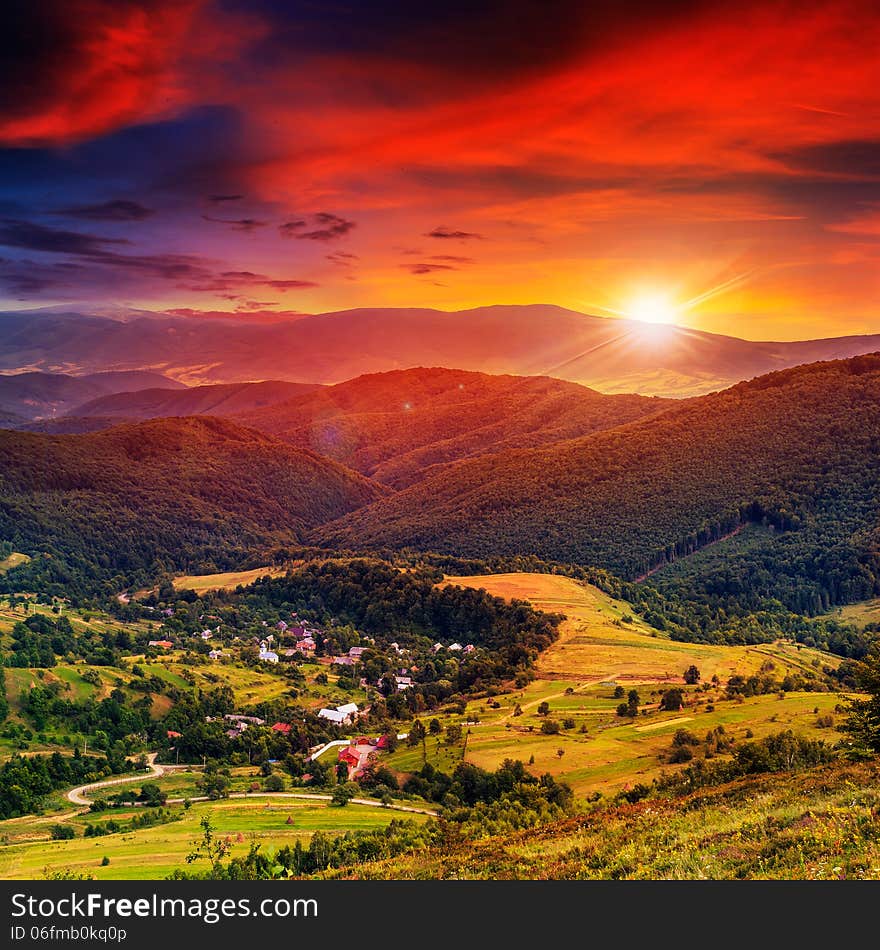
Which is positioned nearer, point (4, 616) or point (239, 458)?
point (4, 616)

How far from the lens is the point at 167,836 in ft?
66.1

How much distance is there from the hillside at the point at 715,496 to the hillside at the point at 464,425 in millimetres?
34235

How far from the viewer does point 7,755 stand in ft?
104

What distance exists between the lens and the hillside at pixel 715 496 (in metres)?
68.4

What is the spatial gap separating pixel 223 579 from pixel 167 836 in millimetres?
66369

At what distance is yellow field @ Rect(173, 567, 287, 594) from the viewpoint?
263ft

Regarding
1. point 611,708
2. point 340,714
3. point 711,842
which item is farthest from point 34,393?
point 711,842

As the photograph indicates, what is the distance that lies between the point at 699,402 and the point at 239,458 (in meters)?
72.7

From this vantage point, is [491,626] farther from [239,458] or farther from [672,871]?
[239,458]

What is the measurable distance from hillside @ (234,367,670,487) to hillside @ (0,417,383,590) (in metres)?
→ 22.8

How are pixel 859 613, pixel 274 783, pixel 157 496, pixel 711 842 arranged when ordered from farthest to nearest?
pixel 157 496 → pixel 859 613 → pixel 274 783 → pixel 711 842

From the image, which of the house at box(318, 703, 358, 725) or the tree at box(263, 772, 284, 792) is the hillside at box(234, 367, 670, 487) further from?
the tree at box(263, 772, 284, 792)

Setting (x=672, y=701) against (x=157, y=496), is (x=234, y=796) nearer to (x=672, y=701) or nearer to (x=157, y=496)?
(x=672, y=701)
